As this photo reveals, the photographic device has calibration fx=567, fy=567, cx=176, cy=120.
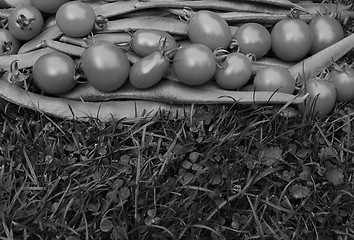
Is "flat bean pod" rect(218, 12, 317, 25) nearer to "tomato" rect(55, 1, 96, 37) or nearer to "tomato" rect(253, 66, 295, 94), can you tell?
"tomato" rect(253, 66, 295, 94)

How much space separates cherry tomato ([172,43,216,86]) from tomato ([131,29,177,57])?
101mm

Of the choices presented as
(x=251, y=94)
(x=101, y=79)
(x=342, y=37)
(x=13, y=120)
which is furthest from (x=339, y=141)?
(x=13, y=120)

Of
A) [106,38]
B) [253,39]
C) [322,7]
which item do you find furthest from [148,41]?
[322,7]

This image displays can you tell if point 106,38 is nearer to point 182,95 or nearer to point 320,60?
point 182,95

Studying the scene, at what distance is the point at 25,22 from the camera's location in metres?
2.60

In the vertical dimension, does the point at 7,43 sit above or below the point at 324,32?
below

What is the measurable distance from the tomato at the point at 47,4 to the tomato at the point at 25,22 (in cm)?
2

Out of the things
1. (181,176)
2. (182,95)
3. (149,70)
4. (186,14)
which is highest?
(186,14)

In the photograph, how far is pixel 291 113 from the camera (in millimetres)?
2379

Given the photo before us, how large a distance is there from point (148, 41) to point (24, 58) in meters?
0.58

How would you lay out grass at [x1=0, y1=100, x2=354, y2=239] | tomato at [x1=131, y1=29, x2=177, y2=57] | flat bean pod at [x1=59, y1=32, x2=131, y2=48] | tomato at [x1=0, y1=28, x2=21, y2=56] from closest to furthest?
grass at [x1=0, y1=100, x2=354, y2=239] → tomato at [x1=131, y1=29, x2=177, y2=57] → flat bean pod at [x1=59, y1=32, x2=131, y2=48] → tomato at [x1=0, y1=28, x2=21, y2=56]

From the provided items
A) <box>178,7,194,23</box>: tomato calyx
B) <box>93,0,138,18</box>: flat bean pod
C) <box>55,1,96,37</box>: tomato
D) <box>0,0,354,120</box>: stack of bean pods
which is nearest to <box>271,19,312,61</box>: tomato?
<box>0,0,354,120</box>: stack of bean pods

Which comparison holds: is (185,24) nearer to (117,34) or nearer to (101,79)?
(117,34)

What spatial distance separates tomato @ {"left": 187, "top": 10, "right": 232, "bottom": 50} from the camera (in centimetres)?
249
